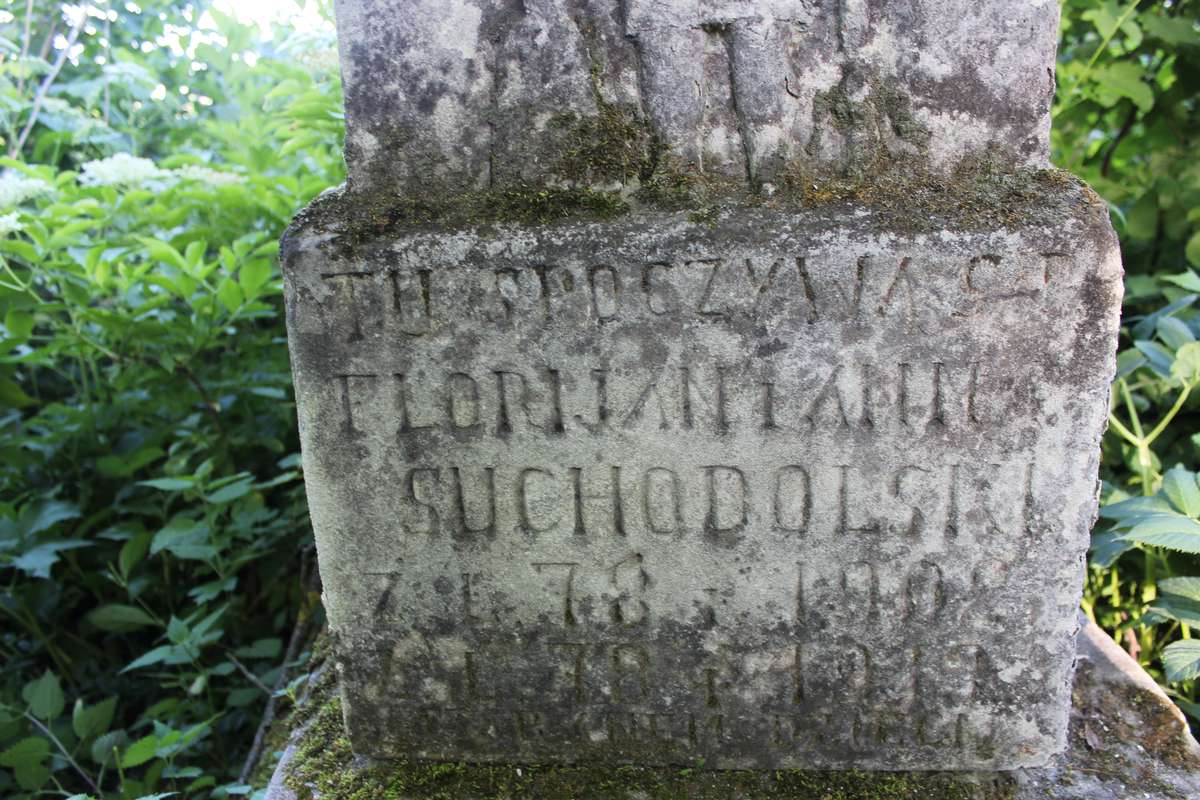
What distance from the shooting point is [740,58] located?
57.6 inches

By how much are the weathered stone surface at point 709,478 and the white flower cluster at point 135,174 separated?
1551 mm

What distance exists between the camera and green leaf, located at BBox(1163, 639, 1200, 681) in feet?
5.81

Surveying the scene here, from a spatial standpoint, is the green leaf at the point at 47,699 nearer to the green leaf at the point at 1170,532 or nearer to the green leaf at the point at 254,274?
the green leaf at the point at 254,274

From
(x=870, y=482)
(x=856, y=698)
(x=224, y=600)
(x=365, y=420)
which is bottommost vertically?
(x=224, y=600)

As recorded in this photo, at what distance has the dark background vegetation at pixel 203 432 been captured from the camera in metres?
2.30

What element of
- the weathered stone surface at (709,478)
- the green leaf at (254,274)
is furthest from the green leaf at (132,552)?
the weathered stone surface at (709,478)

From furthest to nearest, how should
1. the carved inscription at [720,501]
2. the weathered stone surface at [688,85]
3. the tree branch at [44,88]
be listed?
the tree branch at [44,88] < the carved inscription at [720,501] < the weathered stone surface at [688,85]

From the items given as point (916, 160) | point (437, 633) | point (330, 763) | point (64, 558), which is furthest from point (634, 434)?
point (64, 558)

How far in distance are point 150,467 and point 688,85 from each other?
2354 mm

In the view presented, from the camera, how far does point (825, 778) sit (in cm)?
171

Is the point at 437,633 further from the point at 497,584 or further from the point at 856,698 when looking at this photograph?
the point at 856,698

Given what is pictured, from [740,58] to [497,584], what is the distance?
99 centimetres

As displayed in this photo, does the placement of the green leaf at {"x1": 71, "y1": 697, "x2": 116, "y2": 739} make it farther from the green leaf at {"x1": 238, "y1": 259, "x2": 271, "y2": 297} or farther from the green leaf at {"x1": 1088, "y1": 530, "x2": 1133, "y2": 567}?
the green leaf at {"x1": 1088, "y1": 530, "x2": 1133, "y2": 567}

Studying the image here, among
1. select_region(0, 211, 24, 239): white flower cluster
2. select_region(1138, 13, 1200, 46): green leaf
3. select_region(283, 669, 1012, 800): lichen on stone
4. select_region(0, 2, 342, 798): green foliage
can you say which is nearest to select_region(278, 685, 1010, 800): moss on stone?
select_region(283, 669, 1012, 800): lichen on stone
